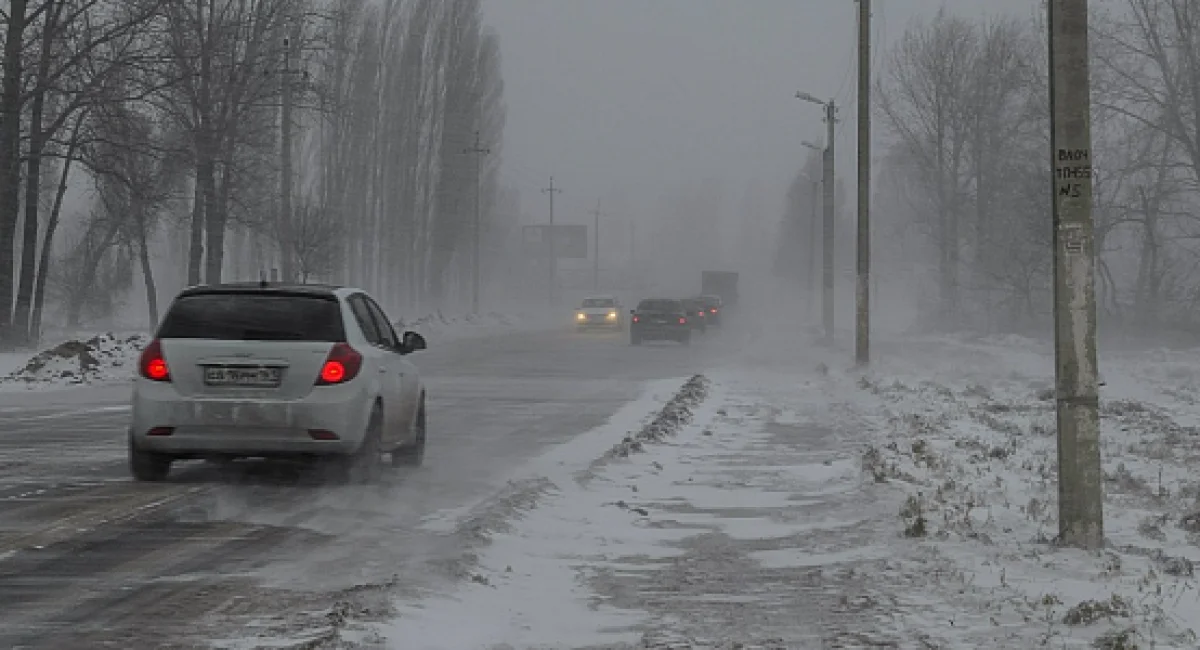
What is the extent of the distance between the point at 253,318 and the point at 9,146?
23286mm

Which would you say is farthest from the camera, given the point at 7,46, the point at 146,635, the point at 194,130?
the point at 194,130

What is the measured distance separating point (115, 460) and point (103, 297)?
58794 millimetres

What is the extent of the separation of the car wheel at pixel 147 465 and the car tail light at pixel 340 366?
55.2 inches

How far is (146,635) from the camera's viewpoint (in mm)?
5867

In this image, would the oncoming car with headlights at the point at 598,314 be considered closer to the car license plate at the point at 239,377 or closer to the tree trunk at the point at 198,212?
the tree trunk at the point at 198,212

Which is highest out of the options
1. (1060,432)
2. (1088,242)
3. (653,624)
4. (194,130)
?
(194,130)

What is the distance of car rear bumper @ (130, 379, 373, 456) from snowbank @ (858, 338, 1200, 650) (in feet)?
14.2

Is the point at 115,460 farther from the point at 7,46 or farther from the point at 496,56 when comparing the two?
the point at 496,56

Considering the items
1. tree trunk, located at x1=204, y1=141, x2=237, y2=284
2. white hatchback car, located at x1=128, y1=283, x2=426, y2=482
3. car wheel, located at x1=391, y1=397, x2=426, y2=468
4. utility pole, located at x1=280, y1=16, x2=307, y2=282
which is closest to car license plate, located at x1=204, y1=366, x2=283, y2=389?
white hatchback car, located at x1=128, y1=283, x2=426, y2=482

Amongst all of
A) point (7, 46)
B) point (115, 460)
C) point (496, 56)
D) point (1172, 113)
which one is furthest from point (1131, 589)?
point (496, 56)

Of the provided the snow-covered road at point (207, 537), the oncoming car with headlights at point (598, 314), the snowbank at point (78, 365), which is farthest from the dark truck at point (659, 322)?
the snow-covered road at point (207, 537)

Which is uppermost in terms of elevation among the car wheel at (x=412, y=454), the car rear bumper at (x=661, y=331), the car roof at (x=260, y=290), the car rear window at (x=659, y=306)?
the car rear window at (x=659, y=306)

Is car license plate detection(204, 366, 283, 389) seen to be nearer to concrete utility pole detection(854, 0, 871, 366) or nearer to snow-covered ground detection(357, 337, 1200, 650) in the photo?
snow-covered ground detection(357, 337, 1200, 650)

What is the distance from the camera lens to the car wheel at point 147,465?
11055mm
